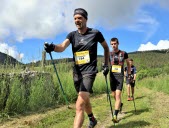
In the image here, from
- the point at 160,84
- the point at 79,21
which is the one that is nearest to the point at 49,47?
the point at 79,21

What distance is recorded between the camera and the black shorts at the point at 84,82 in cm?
617

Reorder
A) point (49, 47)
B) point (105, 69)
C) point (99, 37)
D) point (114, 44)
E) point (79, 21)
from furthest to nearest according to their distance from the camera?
point (114, 44) → point (105, 69) → point (99, 37) → point (79, 21) → point (49, 47)

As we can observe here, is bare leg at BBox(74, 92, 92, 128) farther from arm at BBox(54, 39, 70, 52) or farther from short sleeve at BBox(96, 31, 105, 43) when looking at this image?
short sleeve at BBox(96, 31, 105, 43)

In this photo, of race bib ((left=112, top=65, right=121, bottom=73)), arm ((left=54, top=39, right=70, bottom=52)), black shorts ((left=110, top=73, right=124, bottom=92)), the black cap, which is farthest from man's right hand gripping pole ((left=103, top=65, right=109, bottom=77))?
race bib ((left=112, top=65, right=121, bottom=73))

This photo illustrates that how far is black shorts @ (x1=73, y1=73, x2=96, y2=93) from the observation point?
617cm

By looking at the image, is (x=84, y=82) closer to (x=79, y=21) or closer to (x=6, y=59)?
(x=79, y=21)

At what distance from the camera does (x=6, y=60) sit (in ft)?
33.9

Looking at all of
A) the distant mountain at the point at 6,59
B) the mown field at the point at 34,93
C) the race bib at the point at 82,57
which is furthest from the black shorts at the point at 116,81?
the distant mountain at the point at 6,59

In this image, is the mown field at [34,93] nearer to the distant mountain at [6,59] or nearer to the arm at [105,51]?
the distant mountain at [6,59]

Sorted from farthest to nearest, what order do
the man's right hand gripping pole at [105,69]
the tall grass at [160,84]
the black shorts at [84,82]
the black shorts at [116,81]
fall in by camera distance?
1. the tall grass at [160,84]
2. the black shorts at [116,81]
3. the man's right hand gripping pole at [105,69]
4. the black shorts at [84,82]

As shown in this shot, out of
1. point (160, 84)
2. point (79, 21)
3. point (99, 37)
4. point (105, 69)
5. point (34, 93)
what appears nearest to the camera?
point (79, 21)

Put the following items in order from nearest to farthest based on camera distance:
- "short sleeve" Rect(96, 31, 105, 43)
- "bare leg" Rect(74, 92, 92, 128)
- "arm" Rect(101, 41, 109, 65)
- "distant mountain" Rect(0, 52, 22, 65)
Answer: "bare leg" Rect(74, 92, 92, 128) → "short sleeve" Rect(96, 31, 105, 43) → "arm" Rect(101, 41, 109, 65) → "distant mountain" Rect(0, 52, 22, 65)

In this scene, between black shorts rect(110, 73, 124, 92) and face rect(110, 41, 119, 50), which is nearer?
black shorts rect(110, 73, 124, 92)

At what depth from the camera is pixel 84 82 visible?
6.24 meters
